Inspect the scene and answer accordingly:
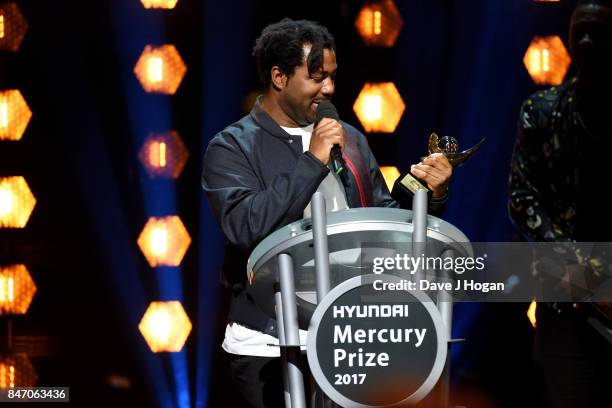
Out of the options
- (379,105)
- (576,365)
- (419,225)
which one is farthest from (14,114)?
(419,225)

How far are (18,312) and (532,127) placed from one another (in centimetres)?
173

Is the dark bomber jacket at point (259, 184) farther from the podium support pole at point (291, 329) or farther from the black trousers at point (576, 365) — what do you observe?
the black trousers at point (576, 365)

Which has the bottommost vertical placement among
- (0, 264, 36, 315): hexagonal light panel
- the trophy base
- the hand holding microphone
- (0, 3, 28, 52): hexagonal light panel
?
(0, 264, 36, 315): hexagonal light panel

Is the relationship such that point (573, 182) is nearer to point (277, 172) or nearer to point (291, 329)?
point (277, 172)

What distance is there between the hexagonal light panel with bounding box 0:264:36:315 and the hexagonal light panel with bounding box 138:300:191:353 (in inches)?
14.4

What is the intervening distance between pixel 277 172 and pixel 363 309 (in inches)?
21.2

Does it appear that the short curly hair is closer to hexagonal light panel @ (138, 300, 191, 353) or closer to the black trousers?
the black trousers

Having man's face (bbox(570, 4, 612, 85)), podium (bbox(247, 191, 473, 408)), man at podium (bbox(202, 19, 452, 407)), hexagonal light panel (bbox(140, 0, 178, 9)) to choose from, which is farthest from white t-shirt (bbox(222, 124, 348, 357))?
hexagonal light panel (bbox(140, 0, 178, 9))

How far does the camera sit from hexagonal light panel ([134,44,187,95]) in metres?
2.98

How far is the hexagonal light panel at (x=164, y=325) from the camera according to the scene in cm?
302

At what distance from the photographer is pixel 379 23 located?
2.99m

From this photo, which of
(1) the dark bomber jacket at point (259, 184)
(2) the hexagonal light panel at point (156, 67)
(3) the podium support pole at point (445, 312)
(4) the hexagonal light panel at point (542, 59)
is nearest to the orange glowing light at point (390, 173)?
(4) the hexagonal light panel at point (542, 59)

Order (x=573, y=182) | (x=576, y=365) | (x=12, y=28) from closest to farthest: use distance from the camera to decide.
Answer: (x=576, y=365) < (x=573, y=182) < (x=12, y=28)

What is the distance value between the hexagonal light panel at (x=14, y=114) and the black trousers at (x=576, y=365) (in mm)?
1758
